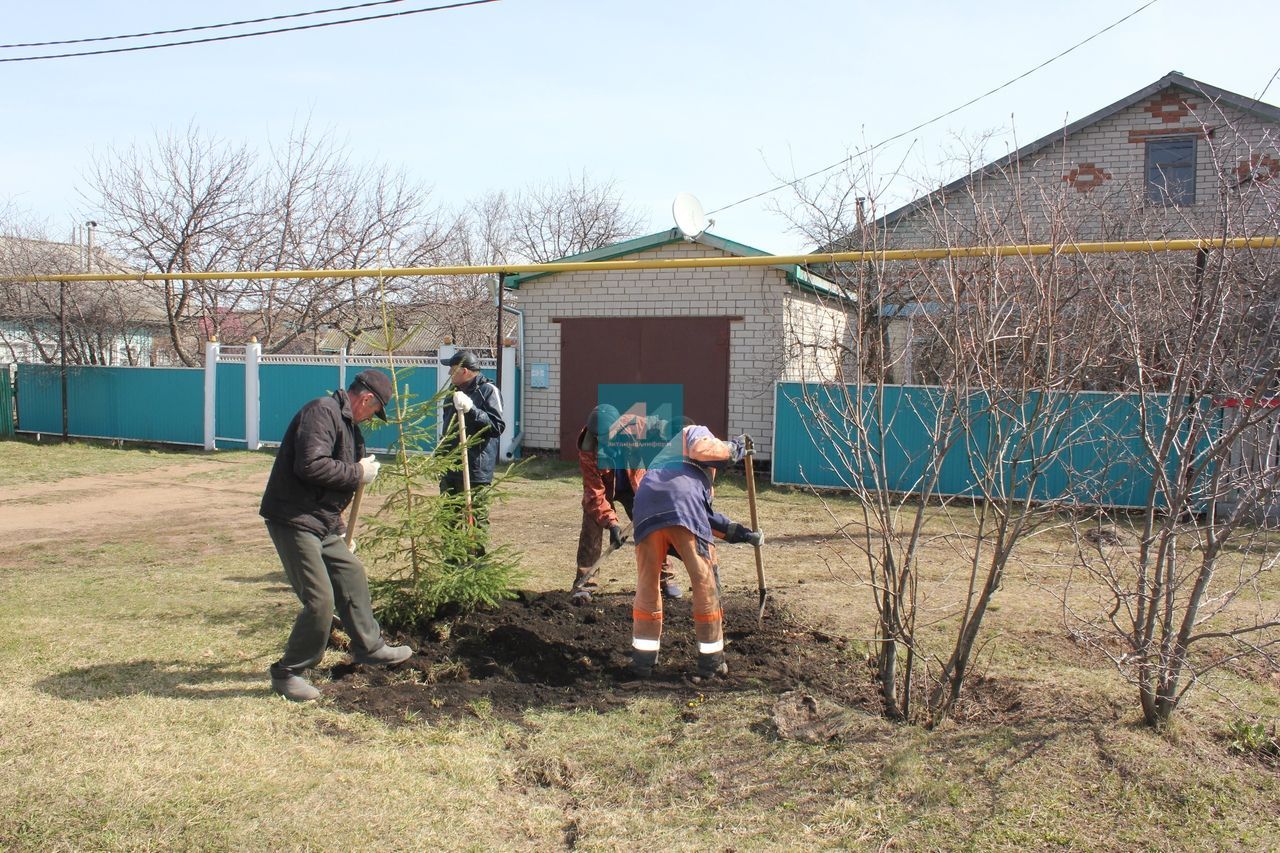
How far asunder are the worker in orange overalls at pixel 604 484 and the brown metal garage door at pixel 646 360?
6.86 metres

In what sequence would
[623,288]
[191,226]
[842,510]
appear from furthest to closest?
[191,226]
[623,288]
[842,510]

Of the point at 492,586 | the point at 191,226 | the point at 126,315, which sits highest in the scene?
the point at 191,226

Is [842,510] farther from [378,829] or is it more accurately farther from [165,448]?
[165,448]

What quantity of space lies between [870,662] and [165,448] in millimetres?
15321

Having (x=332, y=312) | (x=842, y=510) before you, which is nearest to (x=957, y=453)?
(x=842, y=510)

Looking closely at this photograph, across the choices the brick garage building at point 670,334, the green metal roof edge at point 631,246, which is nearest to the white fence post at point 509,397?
the brick garage building at point 670,334

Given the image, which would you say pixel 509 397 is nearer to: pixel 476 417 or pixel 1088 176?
pixel 476 417

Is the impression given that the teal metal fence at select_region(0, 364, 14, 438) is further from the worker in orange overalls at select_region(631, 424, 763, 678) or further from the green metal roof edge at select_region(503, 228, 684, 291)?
the worker in orange overalls at select_region(631, 424, 763, 678)

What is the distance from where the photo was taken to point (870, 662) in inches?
182

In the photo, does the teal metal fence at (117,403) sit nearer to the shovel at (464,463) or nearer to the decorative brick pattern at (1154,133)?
the shovel at (464,463)

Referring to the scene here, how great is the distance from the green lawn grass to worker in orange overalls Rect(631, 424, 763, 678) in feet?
1.29

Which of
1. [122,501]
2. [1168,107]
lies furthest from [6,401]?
[1168,107]

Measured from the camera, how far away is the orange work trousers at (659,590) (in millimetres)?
4484

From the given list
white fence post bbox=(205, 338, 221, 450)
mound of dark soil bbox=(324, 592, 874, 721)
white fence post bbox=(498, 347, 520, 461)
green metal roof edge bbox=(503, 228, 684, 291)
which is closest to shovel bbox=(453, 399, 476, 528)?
mound of dark soil bbox=(324, 592, 874, 721)
